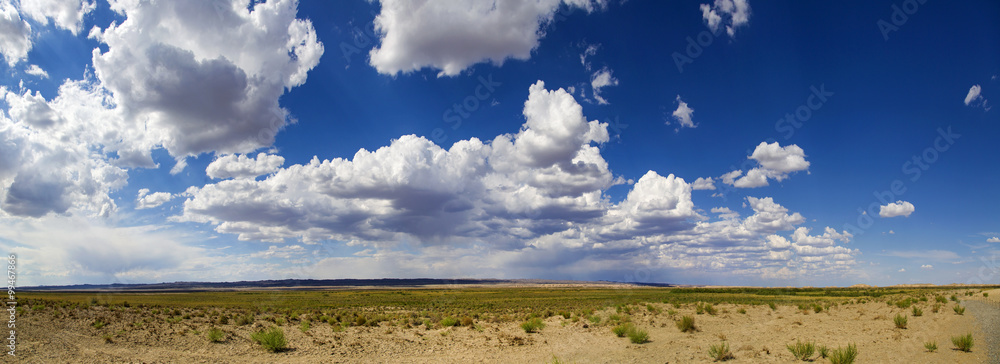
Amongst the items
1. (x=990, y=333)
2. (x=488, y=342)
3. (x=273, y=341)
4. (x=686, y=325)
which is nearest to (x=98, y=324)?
(x=273, y=341)

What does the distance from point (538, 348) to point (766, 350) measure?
9.03 metres

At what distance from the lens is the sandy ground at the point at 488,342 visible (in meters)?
16.2

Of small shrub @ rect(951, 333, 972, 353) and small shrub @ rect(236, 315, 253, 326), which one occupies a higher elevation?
small shrub @ rect(951, 333, 972, 353)

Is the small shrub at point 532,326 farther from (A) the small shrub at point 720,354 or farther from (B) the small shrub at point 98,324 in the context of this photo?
(B) the small shrub at point 98,324

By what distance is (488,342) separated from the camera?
70.4 ft

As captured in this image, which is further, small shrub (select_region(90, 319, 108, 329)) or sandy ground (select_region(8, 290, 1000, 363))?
small shrub (select_region(90, 319, 108, 329))

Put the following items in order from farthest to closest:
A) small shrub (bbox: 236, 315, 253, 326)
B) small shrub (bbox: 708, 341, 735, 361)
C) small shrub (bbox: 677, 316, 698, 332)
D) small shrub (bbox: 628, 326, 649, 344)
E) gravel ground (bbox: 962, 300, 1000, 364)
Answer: small shrub (bbox: 236, 315, 253, 326), small shrub (bbox: 677, 316, 698, 332), small shrub (bbox: 628, 326, 649, 344), small shrub (bbox: 708, 341, 735, 361), gravel ground (bbox: 962, 300, 1000, 364)

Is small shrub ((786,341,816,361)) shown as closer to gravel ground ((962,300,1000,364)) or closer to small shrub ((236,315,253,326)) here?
gravel ground ((962,300,1000,364))

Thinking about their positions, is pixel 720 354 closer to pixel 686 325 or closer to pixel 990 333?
pixel 686 325

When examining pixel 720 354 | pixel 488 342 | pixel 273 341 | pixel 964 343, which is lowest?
pixel 488 342

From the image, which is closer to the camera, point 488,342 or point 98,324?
point 98,324

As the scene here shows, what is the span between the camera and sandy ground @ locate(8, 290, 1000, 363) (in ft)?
53.1

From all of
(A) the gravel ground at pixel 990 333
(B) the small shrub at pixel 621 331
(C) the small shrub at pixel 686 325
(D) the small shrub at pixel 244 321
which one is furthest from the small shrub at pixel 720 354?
(D) the small shrub at pixel 244 321

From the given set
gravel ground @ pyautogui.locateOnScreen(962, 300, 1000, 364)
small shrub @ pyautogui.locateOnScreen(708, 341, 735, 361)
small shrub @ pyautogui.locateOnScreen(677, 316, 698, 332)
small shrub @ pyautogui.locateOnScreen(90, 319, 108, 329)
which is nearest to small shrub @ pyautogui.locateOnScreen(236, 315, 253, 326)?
small shrub @ pyautogui.locateOnScreen(90, 319, 108, 329)
